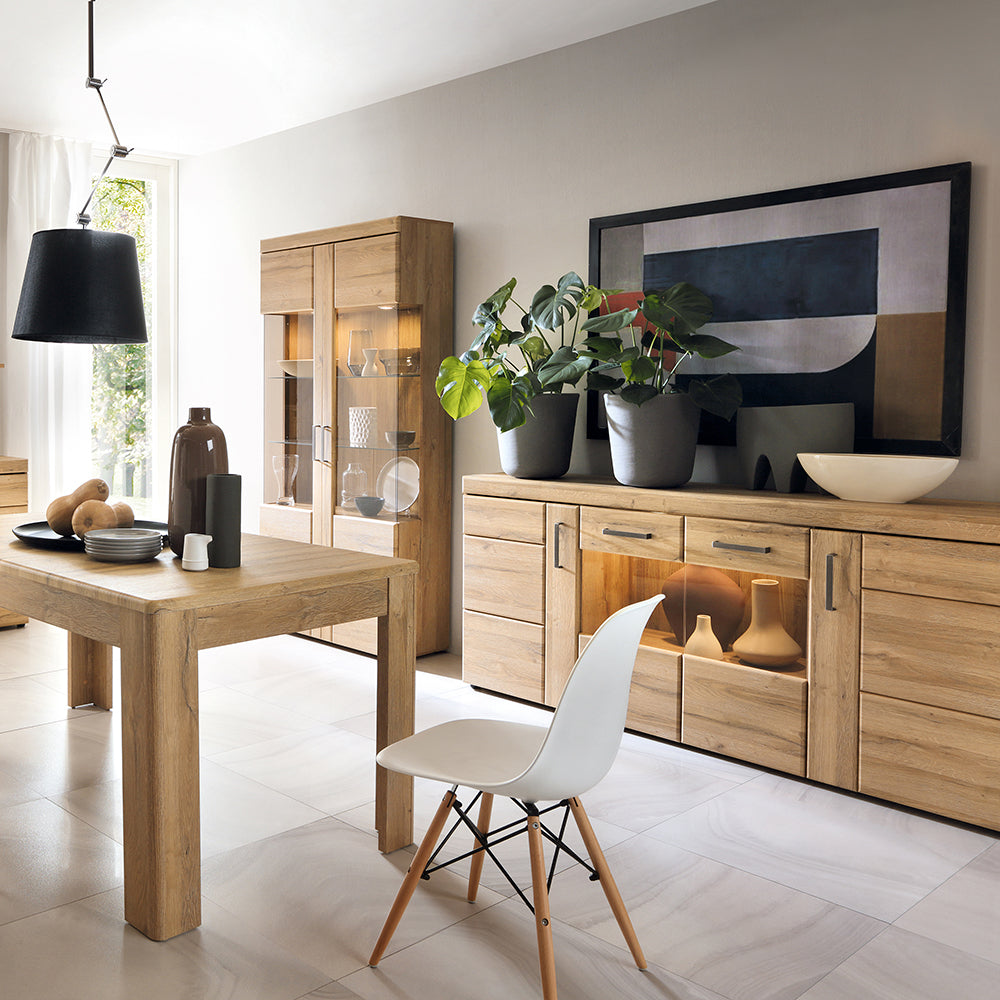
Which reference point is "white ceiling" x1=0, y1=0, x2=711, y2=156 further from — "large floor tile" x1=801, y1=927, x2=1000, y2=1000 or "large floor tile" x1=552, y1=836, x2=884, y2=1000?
"large floor tile" x1=801, y1=927, x2=1000, y2=1000

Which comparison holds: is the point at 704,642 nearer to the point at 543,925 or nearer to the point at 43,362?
the point at 543,925

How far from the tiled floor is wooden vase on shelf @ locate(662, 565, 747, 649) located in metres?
0.42

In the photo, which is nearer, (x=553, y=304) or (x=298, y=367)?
(x=553, y=304)

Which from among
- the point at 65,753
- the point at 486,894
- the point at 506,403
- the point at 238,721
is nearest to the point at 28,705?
the point at 65,753

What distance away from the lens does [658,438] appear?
3.46m

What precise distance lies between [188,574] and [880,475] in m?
1.93

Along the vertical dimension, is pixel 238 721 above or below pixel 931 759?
below

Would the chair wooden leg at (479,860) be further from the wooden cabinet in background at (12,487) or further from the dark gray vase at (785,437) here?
the wooden cabinet in background at (12,487)

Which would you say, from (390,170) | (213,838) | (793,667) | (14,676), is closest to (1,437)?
(14,676)

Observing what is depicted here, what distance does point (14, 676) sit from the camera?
4.19 m

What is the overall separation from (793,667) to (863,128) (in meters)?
1.75

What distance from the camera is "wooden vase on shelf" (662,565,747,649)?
3285mm

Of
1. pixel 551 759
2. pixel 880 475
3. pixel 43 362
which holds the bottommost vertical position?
pixel 551 759

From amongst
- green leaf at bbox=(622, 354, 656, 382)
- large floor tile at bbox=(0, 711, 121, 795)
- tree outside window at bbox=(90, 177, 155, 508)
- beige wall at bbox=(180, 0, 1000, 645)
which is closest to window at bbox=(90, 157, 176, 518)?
tree outside window at bbox=(90, 177, 155, 508)
